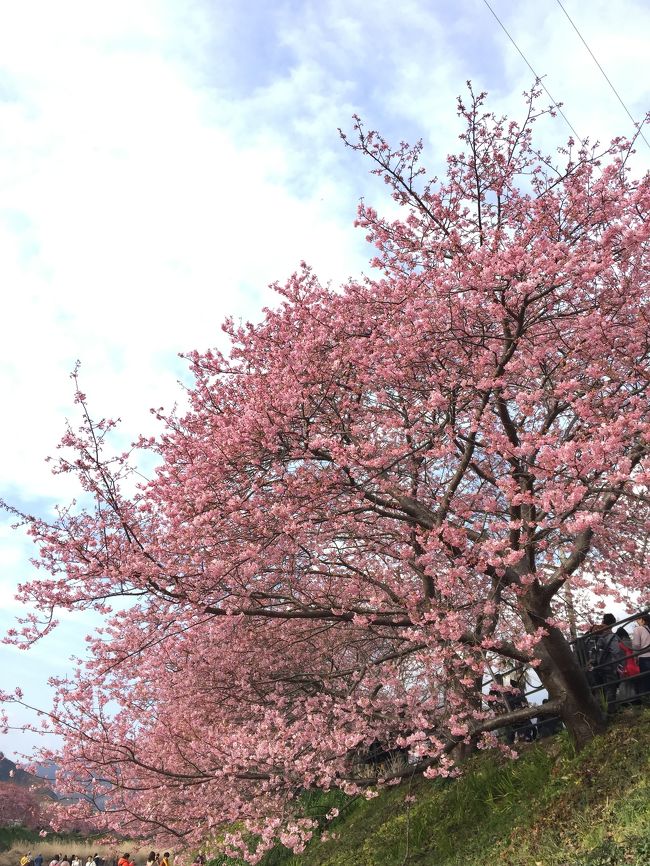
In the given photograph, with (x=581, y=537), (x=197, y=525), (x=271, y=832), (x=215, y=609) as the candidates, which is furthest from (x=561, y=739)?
(x=197, y=525)

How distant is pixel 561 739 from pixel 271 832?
171 inches

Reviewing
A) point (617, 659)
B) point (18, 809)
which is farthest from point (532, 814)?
point (18, 809)

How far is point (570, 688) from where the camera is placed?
868cm

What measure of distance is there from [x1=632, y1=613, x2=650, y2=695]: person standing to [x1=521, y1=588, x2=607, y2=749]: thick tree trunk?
0.71 metres

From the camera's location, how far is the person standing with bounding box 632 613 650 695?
8836 mm

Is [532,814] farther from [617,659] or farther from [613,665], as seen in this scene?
[613,665]

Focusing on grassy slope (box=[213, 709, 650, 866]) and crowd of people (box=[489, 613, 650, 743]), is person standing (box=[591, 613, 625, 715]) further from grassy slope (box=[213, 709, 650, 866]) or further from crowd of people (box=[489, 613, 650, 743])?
grassy slope (box=[213, 709, 650, 866])

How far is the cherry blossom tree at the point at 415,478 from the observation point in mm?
7887

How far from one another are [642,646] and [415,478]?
367 centimetres

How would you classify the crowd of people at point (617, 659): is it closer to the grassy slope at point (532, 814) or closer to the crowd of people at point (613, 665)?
the crowd of people at point (613, 665)

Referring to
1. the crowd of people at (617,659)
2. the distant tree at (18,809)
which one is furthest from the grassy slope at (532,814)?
the distant tree at (18,809)

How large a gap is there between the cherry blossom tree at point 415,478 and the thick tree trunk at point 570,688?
0.03 m

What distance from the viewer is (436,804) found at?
1015cm

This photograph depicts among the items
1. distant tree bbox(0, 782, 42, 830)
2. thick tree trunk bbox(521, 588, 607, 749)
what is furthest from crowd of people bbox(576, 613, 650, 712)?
distant tree bbox(0, 782, 42, 830)
